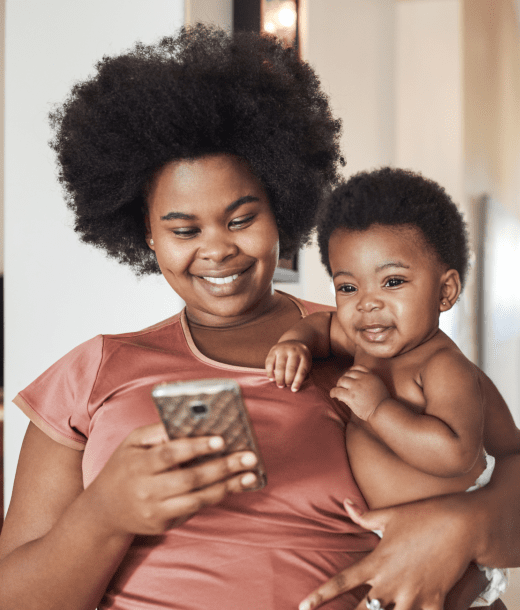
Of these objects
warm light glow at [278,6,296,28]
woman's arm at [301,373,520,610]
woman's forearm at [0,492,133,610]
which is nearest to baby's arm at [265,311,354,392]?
woman's arm at [301,373,520,610]

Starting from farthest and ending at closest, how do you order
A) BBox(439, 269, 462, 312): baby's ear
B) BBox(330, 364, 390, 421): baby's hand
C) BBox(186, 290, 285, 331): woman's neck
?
BBox(186, 290, 285, 331): woman's neck
BBox(439, 269, 462, 312): baby's ear
BBox(330, 364, 390, 421): baby's hand

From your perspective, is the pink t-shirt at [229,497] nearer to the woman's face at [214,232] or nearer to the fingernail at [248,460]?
the woman's face at [214,232]

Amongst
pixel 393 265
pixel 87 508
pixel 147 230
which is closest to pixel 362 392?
pixel 393 265

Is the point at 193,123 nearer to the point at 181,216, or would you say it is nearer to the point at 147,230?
the point at 181,216

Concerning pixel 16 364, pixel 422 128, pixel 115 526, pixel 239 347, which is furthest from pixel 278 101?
pixel 422 128

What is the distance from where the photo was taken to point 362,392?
1048 mm

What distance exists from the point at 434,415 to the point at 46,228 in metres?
1.31

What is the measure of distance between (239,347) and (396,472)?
0.35m

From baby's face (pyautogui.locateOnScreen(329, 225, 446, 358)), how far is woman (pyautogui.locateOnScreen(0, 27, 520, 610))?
0.14 m

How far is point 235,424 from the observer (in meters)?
0.78

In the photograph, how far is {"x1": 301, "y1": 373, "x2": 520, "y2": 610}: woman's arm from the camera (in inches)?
38.1

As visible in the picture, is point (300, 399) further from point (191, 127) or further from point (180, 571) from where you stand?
point (191, 127)

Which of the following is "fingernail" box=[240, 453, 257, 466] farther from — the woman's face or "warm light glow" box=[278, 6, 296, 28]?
"warm light glow" box=[278, 6, 296, 28]

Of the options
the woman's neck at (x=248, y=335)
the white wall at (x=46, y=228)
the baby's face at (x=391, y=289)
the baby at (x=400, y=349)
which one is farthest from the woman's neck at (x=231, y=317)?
the white wall at (x=46, y=228)
